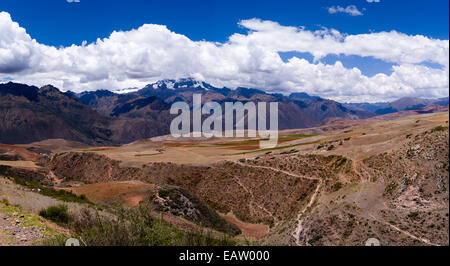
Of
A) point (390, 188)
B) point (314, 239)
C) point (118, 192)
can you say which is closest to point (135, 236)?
point (314, 239)

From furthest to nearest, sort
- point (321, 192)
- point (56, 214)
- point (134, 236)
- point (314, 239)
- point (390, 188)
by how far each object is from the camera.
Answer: point (321, 192) → point (390, 188) → point (314, 239) → point (56, 214) → point (134, 236)

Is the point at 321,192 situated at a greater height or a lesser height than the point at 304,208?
greater

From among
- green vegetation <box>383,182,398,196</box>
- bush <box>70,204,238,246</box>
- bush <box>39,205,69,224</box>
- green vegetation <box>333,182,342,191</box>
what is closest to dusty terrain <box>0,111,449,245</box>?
green vegetation <box>333,182,342,191</box>

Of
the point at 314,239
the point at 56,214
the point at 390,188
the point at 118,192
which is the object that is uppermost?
the point at 56,214

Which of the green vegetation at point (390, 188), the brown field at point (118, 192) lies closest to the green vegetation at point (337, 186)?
the green vegetation at point (390, 188)

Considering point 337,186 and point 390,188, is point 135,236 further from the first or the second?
point 337,186

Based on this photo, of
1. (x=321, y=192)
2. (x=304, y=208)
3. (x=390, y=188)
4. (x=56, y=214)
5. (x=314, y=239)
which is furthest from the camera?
(x=321, y=192)

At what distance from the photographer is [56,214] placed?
17109mm

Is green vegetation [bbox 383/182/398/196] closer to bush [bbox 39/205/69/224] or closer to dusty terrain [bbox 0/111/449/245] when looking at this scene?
dusty terrain [bbox 0/111/449/245]

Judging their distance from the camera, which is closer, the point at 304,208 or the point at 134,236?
the point at 134,236

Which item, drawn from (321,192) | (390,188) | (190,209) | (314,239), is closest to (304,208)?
(321,192)

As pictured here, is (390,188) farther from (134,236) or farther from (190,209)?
(134,236)

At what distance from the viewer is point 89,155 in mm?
92312
